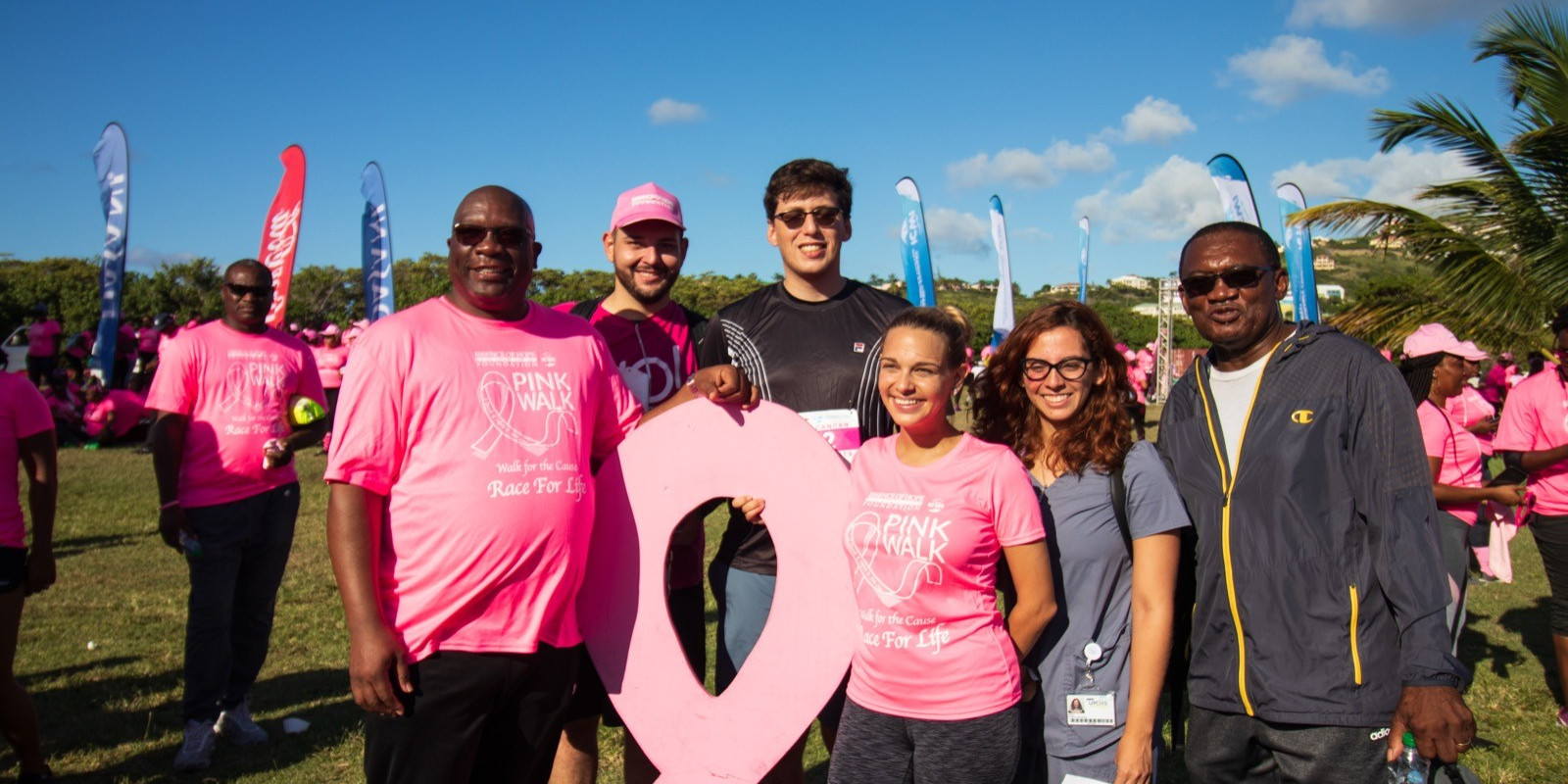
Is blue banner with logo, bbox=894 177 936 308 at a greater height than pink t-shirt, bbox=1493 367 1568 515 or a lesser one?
greater

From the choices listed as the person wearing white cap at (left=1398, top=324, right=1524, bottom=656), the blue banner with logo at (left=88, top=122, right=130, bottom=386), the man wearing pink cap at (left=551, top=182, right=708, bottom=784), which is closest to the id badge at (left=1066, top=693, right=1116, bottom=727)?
the man wearing pink cap at (left=551, top=182, right=708, bottom=784)

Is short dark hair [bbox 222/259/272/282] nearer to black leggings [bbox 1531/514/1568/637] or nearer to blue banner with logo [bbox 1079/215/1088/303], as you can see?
black leggings [bbox 1531/514/1568/637]

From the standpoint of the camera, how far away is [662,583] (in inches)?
107

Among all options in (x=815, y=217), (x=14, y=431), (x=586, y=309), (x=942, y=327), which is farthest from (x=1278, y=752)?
(x=14, y=431)

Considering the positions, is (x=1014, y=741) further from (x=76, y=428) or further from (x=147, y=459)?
(x=76, y=428)

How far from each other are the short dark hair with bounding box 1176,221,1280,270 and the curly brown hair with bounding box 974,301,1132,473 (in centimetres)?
31

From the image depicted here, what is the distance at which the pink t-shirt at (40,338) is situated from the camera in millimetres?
17198

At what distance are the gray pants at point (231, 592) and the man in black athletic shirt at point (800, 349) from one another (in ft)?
8.73

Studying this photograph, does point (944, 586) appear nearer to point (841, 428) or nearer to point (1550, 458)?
point (841, 428)

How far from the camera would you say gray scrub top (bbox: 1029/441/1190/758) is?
2.36 meters

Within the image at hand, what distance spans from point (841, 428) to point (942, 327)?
1.97 feet

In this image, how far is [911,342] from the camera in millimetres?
2473

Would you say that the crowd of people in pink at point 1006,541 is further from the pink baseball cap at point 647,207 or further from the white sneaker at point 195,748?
the white sneaker at point 195,748

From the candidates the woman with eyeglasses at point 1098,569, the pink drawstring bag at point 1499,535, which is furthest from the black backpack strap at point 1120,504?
the pink drawstring bag at point 1499,535
